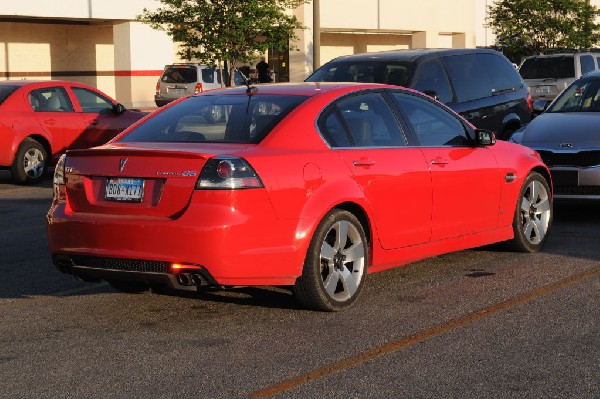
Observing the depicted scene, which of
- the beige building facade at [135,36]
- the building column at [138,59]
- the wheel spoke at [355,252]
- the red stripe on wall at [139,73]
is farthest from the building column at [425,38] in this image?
the wheel spoke at [355,252]

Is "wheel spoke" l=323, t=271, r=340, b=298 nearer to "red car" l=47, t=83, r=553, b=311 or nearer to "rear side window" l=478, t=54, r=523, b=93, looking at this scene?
"red car" l=47, t=83, r=553, b=311

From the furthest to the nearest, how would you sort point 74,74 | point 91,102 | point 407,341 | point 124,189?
1. point 74,74
2. point 91,102
3. point 124,189
4. point 407,341

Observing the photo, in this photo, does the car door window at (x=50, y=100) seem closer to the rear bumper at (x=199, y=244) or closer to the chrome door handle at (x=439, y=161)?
the chrome door handle at (x=439, y=161)

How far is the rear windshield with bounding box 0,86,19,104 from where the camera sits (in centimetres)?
1733

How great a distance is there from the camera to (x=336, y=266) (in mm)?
7570

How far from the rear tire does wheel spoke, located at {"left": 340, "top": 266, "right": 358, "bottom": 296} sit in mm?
10452

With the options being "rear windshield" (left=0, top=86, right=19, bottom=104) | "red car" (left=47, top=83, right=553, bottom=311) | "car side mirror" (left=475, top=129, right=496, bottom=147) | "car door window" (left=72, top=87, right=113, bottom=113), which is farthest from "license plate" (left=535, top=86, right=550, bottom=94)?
"red car" (left=47, top=83, right=553, bottom=311)

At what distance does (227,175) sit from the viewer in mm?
6938

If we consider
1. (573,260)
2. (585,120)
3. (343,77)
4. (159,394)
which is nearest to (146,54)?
(343,77)

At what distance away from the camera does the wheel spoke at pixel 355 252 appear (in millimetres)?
7652

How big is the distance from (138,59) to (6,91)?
28.4 meters

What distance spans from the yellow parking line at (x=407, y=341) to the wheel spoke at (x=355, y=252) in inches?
32.6

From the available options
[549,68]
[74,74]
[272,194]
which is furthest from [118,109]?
[74,74]

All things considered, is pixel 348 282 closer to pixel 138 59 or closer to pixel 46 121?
pixel 46 121
